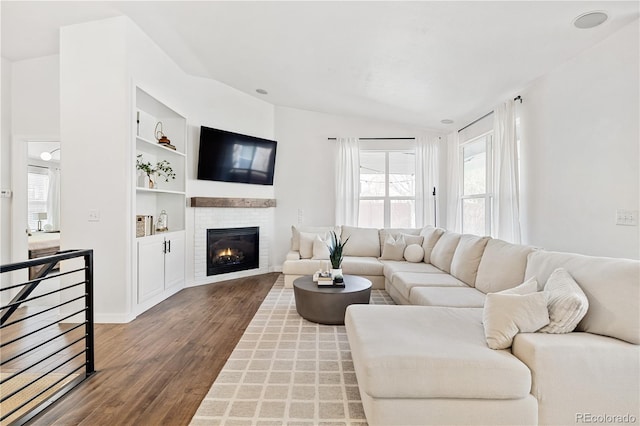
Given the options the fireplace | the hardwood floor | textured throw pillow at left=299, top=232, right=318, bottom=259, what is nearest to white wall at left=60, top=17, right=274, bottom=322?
the hardwood floor

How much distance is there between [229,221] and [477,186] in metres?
3.94

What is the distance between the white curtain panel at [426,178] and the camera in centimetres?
558

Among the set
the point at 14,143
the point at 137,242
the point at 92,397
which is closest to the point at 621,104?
the point at 92,397

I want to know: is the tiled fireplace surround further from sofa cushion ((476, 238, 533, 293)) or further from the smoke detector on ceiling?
the smoke detector on ceiling

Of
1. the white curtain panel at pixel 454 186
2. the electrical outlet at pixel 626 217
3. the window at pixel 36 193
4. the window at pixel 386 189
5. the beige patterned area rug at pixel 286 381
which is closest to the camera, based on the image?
the beige patterned area rug at pixel 286 381

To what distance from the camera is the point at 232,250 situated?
17.6ft

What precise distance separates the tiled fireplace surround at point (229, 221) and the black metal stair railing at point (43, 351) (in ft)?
5.61

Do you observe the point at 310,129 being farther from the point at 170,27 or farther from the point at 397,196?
the point at 170,27

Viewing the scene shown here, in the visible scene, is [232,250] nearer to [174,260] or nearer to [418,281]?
[174,260]

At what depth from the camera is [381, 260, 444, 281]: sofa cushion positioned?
3.86 m

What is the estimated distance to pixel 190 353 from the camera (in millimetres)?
2576

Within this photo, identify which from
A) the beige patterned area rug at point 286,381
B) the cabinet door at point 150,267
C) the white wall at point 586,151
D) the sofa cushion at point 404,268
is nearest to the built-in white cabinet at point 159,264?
the cabinet door at point 150,267

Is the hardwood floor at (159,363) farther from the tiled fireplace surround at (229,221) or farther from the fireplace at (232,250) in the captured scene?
the fireplace at (232,250)

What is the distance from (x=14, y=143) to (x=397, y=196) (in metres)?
5.62
